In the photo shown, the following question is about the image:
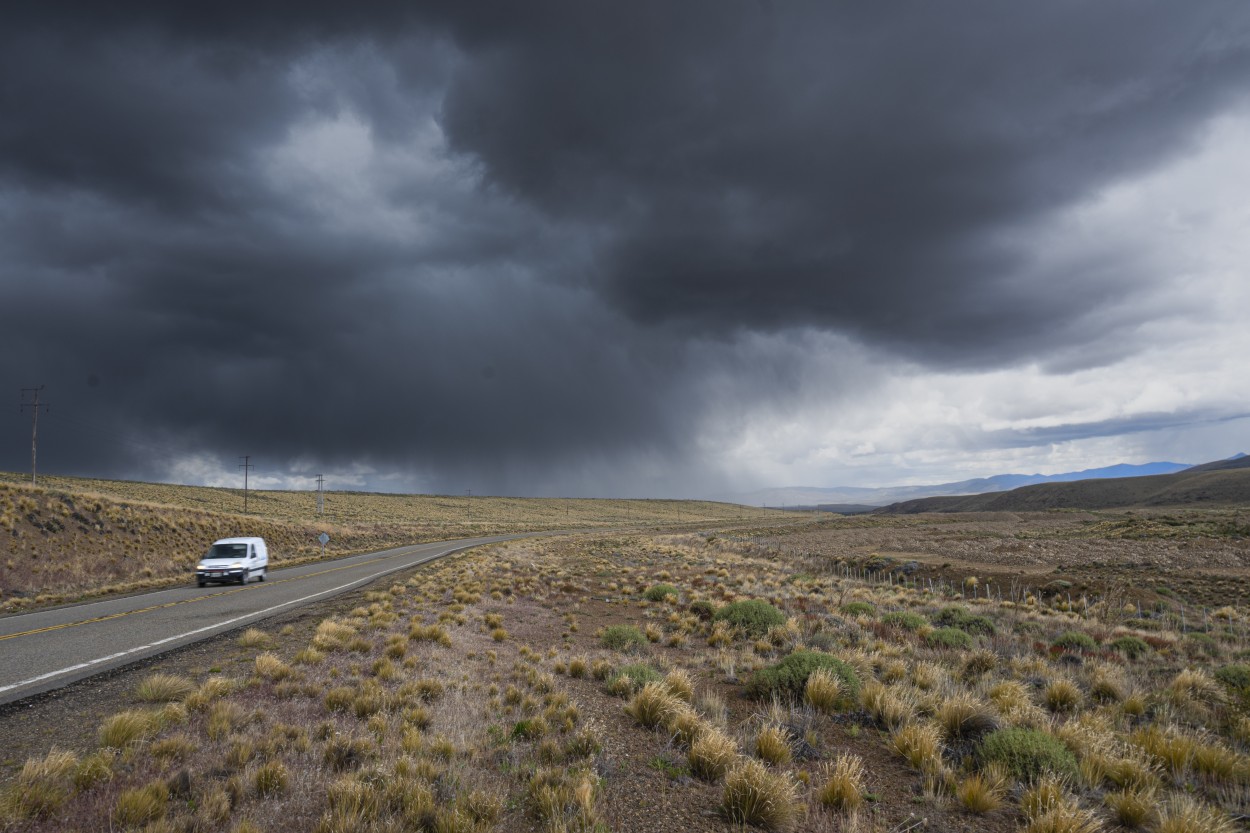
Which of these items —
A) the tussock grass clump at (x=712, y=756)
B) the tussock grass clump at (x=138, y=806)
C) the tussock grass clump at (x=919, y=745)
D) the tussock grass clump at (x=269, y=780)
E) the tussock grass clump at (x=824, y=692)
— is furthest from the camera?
the tussock grass clump at (x=824, y=692)

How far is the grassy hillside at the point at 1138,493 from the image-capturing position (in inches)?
4999

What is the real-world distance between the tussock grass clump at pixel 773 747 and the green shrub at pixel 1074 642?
1085 cm

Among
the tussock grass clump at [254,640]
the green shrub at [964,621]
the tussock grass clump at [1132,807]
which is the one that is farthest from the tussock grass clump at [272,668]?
the green shrub at [964,621]

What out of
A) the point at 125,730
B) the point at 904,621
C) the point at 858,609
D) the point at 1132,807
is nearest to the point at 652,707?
the point at 1132,807

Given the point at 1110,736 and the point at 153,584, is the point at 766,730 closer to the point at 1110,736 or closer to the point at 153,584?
the point at 1110,736

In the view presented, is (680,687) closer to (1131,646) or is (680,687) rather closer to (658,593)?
(658,593)

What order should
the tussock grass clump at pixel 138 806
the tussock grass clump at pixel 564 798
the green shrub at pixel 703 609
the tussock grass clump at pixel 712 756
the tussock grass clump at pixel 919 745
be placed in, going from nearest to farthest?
the tussock grass clump at pixel 138 806, the tussock grass clump at pixel 564 798, the tussock grass clump at pixel 712 756, the tussock grass clump at pixel 919 745, the green shrub at pixel 703 609

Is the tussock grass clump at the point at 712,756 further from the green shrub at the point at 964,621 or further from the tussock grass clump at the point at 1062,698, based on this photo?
the green shrub at the point at 964,621

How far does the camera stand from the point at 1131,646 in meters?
13.7

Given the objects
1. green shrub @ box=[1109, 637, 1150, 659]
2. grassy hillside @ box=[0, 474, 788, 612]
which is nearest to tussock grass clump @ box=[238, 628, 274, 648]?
grassy hillside @ box=[0, 474, 788, 612]

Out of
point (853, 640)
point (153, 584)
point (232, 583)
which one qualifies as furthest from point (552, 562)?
point (853, 640)

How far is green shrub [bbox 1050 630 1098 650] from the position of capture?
13688mm

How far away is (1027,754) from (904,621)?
9993 millimetres

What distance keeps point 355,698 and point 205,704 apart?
189 cm
